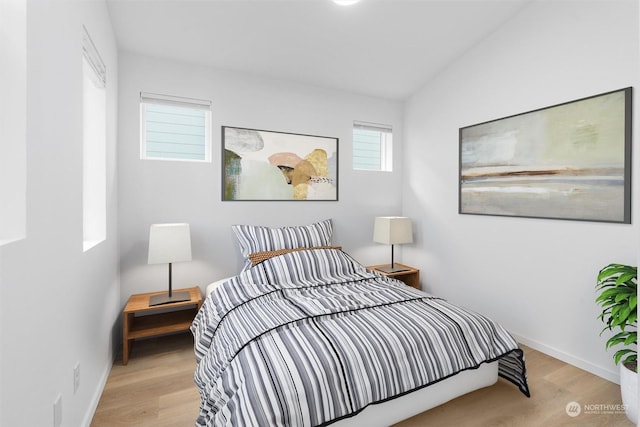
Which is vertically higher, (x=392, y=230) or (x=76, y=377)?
(x=392, y=230)

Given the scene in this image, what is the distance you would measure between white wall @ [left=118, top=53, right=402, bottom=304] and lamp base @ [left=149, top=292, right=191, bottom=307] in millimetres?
202

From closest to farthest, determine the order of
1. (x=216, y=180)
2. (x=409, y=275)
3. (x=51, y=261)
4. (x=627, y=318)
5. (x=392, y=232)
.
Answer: (x=51, y=261) < (x=627, y=318) < (x=216, y=180) < (x=392, y=232) < (x=409, y=275)

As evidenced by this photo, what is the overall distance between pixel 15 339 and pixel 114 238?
5.66 feet

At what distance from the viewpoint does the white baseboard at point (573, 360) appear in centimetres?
211

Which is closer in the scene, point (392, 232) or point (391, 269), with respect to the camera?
point (392, 232)

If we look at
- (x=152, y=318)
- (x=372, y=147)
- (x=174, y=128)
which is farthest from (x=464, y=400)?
(x=174, y=128)

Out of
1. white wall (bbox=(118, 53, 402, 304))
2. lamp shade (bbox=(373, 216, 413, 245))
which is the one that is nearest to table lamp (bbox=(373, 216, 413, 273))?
lamp shade (bbox=(373, 216, 413, 245))

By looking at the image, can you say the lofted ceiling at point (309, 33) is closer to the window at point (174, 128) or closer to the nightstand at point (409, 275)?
the window at point (174, 128)

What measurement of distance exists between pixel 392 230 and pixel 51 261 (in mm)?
2892

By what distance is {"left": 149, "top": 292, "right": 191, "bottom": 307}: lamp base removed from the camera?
2436 millimetres

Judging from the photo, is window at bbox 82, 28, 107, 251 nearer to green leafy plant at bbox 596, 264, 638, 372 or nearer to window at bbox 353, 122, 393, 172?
window at bbox 353, 122, 393, 172

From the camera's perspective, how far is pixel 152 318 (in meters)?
2.64

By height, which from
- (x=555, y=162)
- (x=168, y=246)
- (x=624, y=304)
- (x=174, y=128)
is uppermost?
(x=174, y=128)

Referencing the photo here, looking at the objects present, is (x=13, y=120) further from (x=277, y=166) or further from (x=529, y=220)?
(x=529, y=220)
